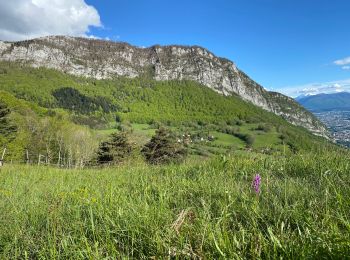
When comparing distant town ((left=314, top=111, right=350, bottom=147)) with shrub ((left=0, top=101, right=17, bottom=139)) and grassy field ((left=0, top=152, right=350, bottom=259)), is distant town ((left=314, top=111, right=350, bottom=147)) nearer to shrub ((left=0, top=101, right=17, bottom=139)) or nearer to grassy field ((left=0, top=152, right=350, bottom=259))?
grassy field ((left=0, top=152, right=350, bottom=259))

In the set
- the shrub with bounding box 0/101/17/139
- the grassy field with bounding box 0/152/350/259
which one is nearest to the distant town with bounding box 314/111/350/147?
the grassy field with bounding box 0/152/350/259

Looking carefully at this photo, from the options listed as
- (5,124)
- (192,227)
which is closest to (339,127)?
(192,227)

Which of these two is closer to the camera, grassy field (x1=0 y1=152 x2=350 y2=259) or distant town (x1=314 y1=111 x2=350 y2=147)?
grassy field (x1=0 y1=152 x2=350 y2=259)

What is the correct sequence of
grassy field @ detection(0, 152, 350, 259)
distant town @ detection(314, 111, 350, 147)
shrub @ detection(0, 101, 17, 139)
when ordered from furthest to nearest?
shrub @ detection(0, 101, 17, 139)
distant town @ detection(314, 111, 350, 147)
grassy field @ detection(0, 152, 350, 259)

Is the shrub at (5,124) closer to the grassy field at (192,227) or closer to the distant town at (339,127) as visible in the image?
the distant town at (339,127)

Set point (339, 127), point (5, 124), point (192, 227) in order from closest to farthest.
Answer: point (192, 227) → point (339, 127) → point (5, 124)

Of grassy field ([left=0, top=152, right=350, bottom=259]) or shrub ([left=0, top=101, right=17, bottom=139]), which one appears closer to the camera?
grassy field ([left=0, top=152, right=350, bottom=259])

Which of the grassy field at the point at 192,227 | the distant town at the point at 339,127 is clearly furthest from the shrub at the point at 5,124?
the grassy field at the point at 192,227

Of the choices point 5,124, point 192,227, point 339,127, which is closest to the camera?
point 192,227

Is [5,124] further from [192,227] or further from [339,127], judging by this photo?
[192,227]

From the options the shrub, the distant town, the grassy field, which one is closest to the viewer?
the grassy field

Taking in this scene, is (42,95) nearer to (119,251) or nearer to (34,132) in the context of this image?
(34,132)

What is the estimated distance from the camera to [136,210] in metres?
3.08

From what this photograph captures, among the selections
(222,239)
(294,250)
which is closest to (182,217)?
(222,239)
